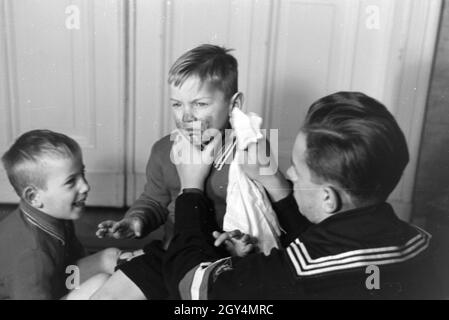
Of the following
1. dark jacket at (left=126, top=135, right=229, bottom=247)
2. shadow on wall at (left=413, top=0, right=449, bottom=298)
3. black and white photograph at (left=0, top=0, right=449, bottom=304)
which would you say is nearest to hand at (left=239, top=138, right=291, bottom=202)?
black and white photograph at (left=0, top=0, right=449, bottom=304)

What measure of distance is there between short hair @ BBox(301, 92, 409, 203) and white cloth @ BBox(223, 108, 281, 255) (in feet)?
0.44

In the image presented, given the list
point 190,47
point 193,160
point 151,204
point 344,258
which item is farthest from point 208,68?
point 344,258

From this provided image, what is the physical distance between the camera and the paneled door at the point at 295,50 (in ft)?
2.55

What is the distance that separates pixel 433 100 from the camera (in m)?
0.81

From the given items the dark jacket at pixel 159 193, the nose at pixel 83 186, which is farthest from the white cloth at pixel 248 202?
the nose at pixel 83 186

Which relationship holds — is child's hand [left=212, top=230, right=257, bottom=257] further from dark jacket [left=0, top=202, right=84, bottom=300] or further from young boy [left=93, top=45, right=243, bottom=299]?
dark jacket [left=0, top=202, right=84, bottom=300]

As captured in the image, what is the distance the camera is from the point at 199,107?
78 cm

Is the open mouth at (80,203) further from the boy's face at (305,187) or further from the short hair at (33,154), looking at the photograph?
the boy's face at (305,187)

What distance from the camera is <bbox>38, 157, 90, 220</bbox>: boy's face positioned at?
2.53 feet

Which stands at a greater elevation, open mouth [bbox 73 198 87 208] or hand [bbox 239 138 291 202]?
hand [bbox 239 138 291 202]

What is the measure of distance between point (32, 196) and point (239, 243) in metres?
0.33

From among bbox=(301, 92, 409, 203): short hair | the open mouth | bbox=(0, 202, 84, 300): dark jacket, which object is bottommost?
bbox=(0, 202, 84, 300): dark jacket
